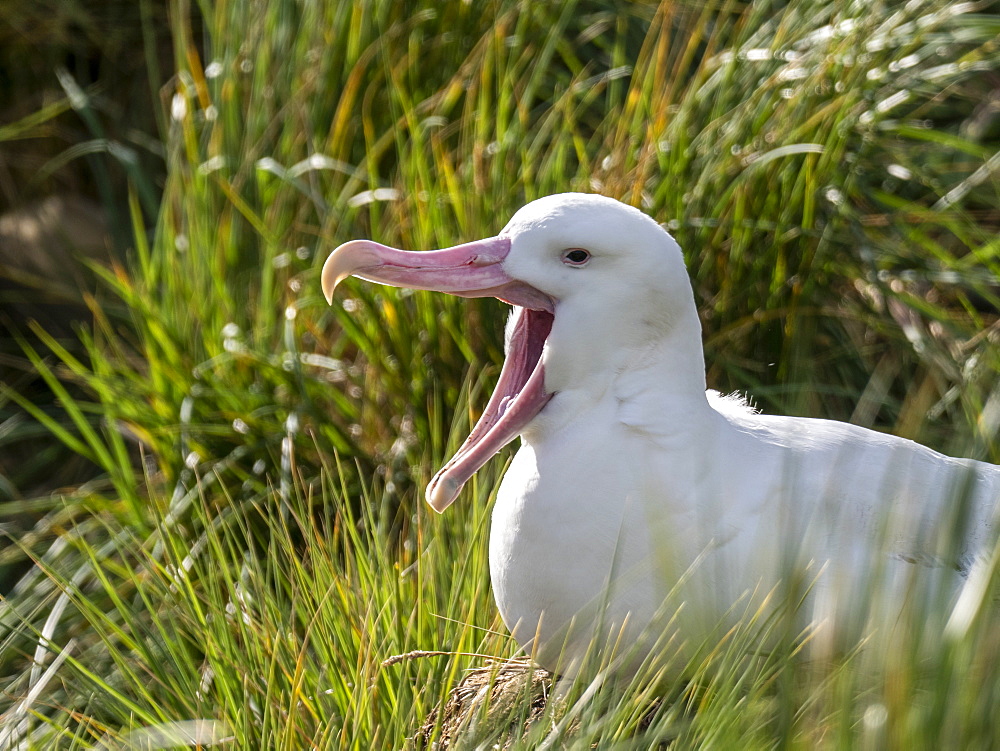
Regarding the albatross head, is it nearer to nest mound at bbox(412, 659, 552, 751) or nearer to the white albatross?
the white albatross

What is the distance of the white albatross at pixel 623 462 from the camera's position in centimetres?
183

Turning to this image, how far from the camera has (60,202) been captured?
4.65 metres

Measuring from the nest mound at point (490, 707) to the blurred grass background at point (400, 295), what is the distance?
55 millimetres

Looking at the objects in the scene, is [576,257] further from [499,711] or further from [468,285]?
[499,711]

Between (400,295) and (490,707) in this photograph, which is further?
(400,295)

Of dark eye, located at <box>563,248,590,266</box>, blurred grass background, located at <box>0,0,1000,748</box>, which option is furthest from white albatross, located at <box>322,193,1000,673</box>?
blurred grass background, located at <box>0,0,1000,748</box>

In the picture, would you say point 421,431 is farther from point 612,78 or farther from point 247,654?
point 612,78

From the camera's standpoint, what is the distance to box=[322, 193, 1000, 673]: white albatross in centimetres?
183

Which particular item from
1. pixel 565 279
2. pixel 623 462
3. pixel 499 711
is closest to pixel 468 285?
pixel 565 279

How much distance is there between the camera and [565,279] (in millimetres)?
1938

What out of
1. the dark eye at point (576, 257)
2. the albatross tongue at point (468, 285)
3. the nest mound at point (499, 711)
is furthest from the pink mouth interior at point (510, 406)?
the nest mound at point (499, 711)

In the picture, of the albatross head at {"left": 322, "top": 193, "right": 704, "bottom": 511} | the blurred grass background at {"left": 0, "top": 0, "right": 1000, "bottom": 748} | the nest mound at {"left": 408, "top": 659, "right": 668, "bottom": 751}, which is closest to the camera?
the nest mound at {"left": 408, "top": 659, "right": 668, "bottom": 751}

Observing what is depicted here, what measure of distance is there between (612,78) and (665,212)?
0.66m

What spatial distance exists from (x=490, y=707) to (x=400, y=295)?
4.43 feet
